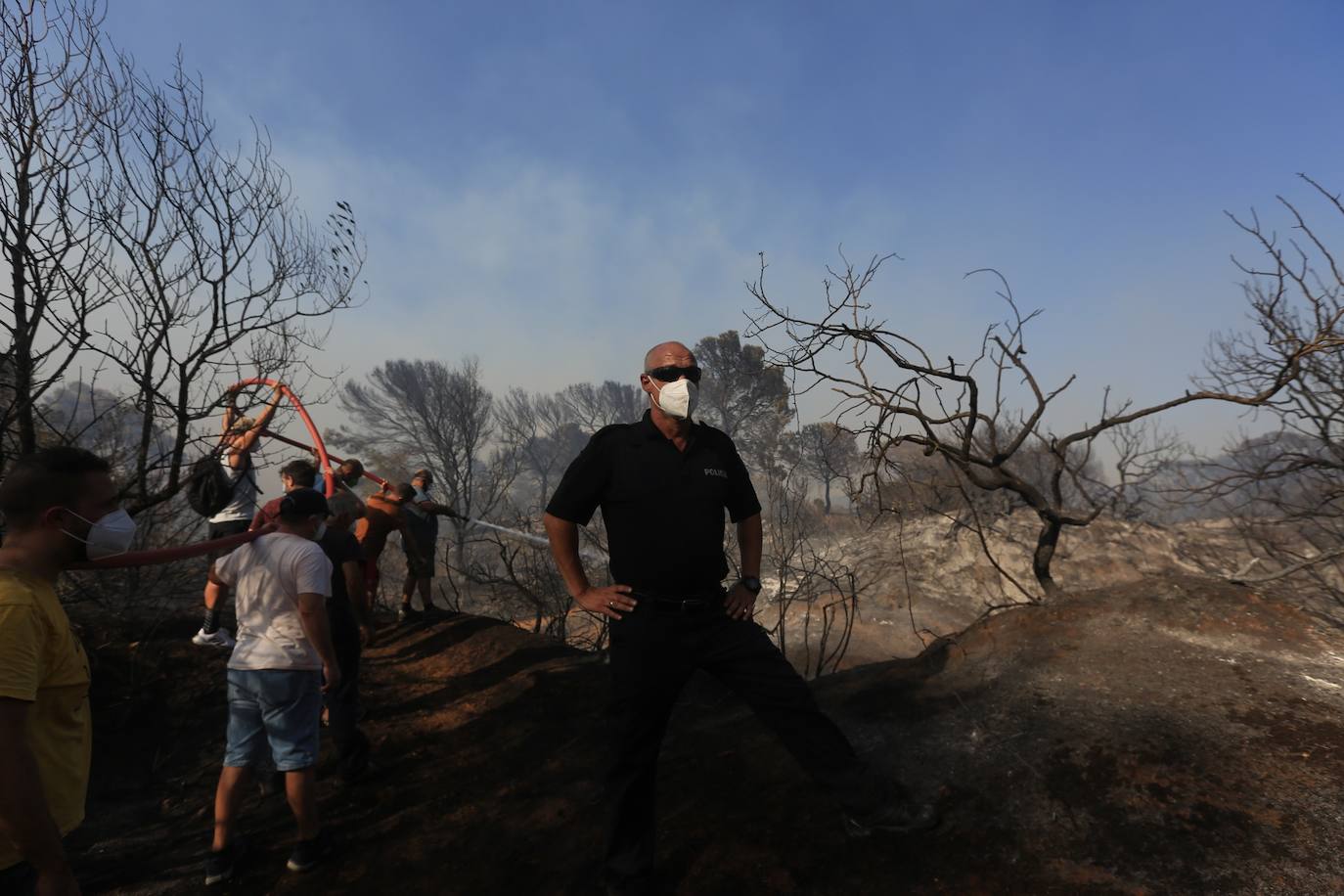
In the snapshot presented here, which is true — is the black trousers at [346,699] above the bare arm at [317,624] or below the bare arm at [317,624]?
below

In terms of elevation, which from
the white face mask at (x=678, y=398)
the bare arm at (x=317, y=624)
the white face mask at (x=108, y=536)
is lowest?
the bare arm at (x=317, y=624)

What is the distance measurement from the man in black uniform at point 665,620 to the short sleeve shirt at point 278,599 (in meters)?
1.20

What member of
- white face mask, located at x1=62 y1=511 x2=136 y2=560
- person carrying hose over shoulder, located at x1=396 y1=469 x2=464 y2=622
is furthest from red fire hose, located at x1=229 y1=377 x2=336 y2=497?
white face mask, located at x1=62 y1=511 x2=136 y2=560

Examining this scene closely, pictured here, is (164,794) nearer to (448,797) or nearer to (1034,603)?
(448,797)

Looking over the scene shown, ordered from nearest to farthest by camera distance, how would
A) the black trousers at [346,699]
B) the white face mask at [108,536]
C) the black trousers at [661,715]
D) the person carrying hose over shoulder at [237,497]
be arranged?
the white face mask at [108,536] → the black trousers at [661,715] → the black trousers at [346,699] → the person carrying hose over shoulder at [237,497]

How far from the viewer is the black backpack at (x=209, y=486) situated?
13.8 ft

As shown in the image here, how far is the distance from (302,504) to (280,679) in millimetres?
756

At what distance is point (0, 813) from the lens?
1170mm

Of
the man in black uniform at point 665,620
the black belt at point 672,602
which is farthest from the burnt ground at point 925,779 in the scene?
the black belt at point 672,602

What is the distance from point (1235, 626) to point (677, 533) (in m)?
2.98

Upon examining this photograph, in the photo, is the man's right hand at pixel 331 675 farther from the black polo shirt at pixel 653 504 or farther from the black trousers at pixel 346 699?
the black polo shirt at pixel 653 504

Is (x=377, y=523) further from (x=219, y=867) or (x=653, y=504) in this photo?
(x=653, y=504)

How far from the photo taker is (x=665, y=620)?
2.12m

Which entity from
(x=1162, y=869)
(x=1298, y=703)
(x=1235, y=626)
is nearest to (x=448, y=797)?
(x=1162, y=869)
